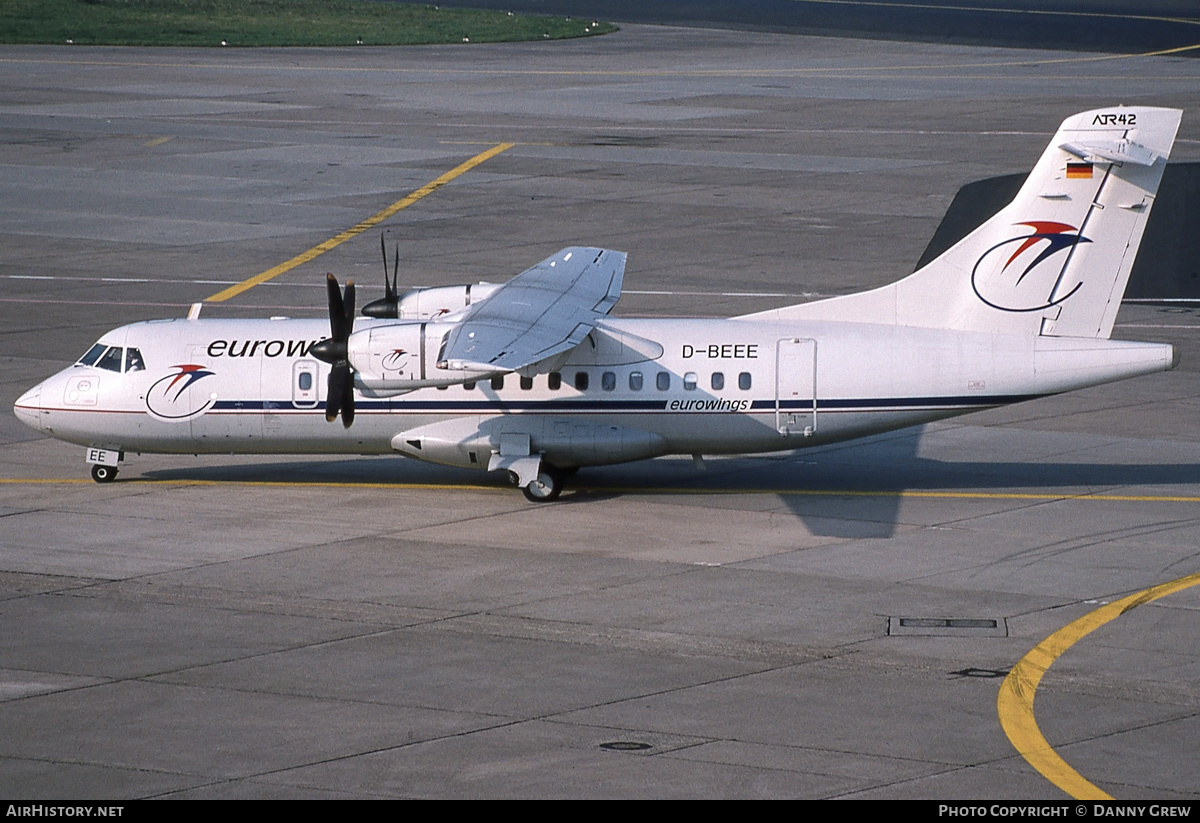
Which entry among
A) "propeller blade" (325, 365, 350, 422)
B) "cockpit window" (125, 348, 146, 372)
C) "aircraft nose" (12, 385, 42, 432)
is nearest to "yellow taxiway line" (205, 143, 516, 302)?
"aircraft nose" (12, 385, 42, 432)

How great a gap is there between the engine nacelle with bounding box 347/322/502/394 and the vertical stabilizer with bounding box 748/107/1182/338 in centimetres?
855

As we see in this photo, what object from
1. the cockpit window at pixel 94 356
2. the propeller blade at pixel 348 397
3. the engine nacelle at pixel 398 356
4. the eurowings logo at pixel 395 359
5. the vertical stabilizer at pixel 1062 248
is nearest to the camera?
the engine nacelle at pixel 398 356

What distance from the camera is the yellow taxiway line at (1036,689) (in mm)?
18578

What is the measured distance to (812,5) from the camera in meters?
131

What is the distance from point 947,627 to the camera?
24.1 meters

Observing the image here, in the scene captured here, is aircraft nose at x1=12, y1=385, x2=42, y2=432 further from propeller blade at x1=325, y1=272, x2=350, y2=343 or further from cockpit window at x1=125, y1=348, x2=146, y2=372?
propeller blade at x1=325, y1=272, x2=350, y2=343

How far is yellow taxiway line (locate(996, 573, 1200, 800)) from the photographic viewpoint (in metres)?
18.6

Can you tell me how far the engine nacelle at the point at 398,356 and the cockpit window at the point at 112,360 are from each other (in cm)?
661

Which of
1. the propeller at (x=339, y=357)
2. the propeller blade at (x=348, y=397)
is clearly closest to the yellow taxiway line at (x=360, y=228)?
the propeller at (x=339, y=357)

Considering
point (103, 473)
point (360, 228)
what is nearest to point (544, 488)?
point (103, 473)

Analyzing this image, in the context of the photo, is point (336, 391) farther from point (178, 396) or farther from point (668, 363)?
point (668, 363)

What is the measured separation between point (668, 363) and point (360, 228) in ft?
97.4

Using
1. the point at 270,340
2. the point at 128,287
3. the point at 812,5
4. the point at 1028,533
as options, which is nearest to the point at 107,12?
the point at 812,5

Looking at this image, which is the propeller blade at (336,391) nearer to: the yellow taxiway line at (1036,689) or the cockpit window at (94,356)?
the cockpit window at (94,356)
